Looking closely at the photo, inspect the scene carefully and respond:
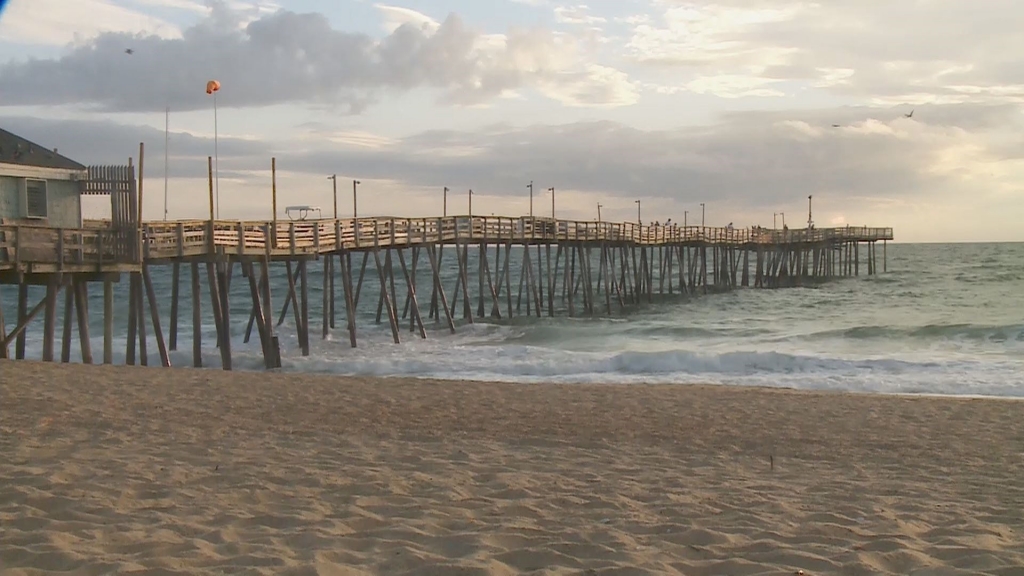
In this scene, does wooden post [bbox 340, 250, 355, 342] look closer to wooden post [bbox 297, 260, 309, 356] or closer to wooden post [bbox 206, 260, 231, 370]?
wooden post [bbox 297, 260, 309, 356]

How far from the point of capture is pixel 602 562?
17.6ft

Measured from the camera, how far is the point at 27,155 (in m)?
16.8

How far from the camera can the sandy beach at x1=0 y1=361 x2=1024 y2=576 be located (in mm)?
5484

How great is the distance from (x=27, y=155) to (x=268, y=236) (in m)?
5.28

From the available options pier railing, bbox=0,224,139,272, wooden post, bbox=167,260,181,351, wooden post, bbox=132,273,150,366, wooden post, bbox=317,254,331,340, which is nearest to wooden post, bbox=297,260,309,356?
wooden post, bbox=317,254,331,340

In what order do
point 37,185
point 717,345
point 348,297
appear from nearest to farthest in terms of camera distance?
1. point 37,185
2. point 348,297
3. point 717,345

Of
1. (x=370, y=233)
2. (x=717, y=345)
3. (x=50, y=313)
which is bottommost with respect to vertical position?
(x=717, y=345)

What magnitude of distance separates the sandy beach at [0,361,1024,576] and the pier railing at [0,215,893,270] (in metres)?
3.17

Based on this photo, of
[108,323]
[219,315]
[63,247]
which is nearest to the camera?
[63,247]

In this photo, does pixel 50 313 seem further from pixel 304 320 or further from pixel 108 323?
pixel 304 320

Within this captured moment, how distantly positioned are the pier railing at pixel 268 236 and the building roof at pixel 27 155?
1274 mm

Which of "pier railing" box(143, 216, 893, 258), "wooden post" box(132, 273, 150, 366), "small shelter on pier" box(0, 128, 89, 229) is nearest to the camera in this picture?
"small shelter on pier" box(0, 128, 89, 229)

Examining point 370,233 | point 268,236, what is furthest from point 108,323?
point 370,233

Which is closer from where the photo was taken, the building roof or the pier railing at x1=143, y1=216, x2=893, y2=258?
the building roof
